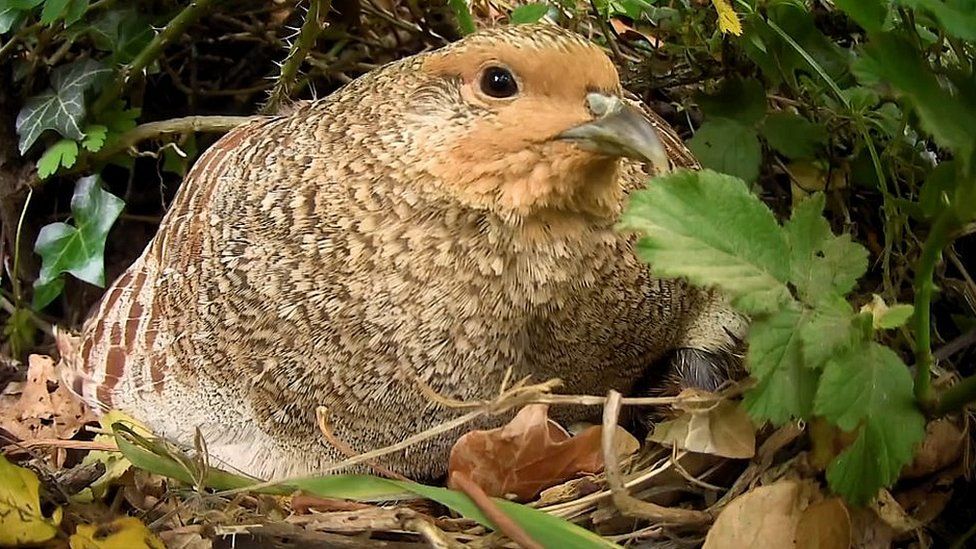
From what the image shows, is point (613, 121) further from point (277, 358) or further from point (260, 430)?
point (260, 430)

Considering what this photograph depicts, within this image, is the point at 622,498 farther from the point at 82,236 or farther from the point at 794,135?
the point at 82,236

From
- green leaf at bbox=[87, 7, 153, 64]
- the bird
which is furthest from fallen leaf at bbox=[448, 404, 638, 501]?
green leaf at bbox=[87, 7, 153, 64]

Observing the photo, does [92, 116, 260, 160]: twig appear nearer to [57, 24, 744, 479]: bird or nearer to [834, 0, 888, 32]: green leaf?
[57, 24, 744, 479]: bird

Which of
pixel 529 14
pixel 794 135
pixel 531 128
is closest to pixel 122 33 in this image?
pixel 529 14

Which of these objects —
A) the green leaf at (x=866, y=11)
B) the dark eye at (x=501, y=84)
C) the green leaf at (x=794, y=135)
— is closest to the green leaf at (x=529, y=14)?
the green leaf at (x=794, y=135)

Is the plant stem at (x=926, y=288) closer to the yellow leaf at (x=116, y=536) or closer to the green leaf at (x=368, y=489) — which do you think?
the green leaf at (x=368, y=489)

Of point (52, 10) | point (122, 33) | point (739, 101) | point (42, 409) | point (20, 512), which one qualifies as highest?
point (52, 10)
